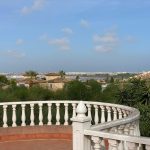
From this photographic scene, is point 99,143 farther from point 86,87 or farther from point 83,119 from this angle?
point 86,87

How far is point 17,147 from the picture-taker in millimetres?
7762

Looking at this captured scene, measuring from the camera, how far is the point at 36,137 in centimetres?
866

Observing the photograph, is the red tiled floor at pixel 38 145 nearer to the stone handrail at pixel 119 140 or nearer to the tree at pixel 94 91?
the stone handrail at pixel 119 140

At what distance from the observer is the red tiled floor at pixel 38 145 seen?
7648 mm

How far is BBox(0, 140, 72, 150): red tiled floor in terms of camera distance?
765 cm

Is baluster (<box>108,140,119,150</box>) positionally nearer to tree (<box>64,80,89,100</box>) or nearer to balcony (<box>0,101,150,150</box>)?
balcony (<box>0,101,150,150</box>)

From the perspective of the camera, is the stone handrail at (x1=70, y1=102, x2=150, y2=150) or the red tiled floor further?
the red tiled floor

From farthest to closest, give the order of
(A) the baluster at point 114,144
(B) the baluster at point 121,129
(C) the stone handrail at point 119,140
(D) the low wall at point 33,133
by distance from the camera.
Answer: (D) the low wall at point 33,133, (B) the baluster at point 121,129, (A) the baluster at point 114,144, (C) the stone handrail at point 119,140

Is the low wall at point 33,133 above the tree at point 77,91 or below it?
below

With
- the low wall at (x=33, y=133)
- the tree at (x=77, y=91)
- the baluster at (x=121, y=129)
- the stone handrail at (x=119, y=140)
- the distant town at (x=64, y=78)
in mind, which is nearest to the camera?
the stone handrail at (x=119, y=140)

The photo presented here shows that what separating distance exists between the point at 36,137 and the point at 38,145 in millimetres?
723

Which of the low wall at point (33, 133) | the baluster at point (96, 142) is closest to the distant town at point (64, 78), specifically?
the low wall at point (33, 133)

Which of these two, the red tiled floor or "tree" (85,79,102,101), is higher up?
"tree" (85,79,102,101)

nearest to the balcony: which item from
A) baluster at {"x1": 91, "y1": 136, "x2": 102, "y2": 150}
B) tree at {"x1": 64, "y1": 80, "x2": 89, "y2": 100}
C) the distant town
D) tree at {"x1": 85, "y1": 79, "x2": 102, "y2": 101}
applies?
baluster at {"x1": 91, "y1": 136, "x2": 102, "y2": 150}
